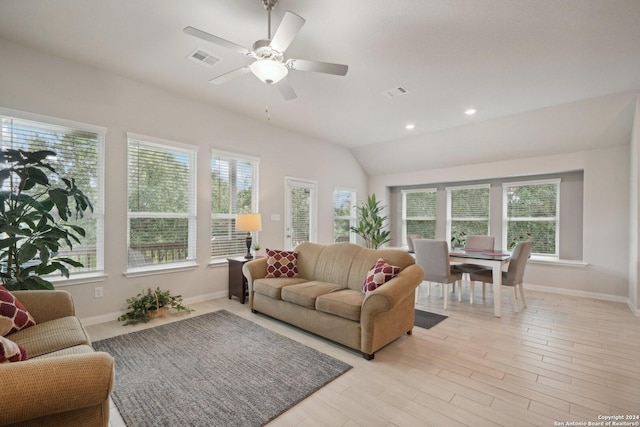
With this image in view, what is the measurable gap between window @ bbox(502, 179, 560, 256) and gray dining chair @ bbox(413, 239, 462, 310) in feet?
7.27

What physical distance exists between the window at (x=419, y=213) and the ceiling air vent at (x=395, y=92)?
3354mm

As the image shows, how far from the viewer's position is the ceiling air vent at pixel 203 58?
9.88ft

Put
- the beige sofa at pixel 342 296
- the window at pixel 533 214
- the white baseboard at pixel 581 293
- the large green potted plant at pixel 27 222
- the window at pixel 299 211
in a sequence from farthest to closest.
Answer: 1. the window at pixel 299 211
2. the window at pixel 533 214
3. the white baseboard at pixel 581 293
4. the beige sofa at pixel 342 296
5. the large green potted plant at pixel 27 222

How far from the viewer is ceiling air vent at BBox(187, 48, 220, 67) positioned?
3.01 metres

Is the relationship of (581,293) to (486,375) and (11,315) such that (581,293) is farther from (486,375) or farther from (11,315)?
(11,315)

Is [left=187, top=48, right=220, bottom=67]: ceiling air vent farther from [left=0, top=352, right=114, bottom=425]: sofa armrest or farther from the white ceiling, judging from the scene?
[left=0, top=352, right=114, bottom=425]: sofa armrest

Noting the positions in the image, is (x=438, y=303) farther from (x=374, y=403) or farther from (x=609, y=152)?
(x=609, y=152)

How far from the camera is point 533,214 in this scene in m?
5.51

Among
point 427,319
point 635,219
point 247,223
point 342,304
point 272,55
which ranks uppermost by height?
point 272,55

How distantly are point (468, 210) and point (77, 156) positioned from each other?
6534mm

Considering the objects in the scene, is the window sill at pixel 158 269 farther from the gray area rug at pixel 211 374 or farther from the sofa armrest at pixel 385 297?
the sofa armrest at pixel 385 297

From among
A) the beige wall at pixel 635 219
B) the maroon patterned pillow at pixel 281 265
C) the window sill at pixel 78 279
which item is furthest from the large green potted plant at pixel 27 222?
the beige wall at pixel 635 219

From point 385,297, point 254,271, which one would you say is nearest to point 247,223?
point 254,271

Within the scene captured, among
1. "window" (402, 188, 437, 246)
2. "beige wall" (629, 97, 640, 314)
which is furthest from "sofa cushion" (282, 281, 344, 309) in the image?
"window" (402, 188, 437, 246)
